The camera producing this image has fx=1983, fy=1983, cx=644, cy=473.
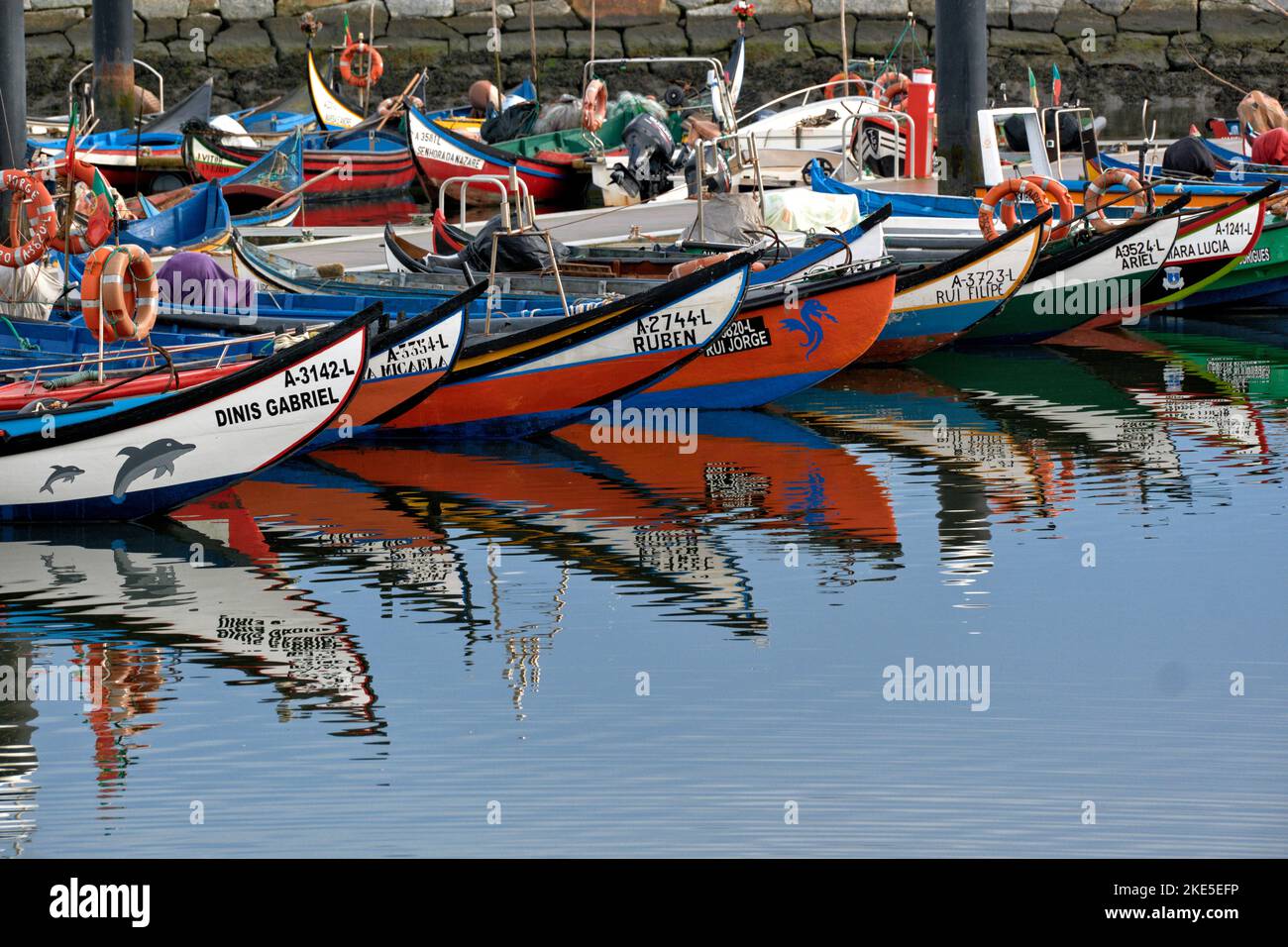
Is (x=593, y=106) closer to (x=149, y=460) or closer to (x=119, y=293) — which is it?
(x=119, y=293)

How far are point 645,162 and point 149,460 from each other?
14546 mm

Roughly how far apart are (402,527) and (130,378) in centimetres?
190

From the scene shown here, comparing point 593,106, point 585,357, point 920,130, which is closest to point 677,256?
point 585,357

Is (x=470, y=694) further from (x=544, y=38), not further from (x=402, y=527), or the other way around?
(x=544, y=38)

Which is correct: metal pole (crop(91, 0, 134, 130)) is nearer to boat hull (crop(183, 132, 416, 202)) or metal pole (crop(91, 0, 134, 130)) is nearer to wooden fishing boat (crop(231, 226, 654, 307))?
boat hull (crop(183, 132, 416, 202))

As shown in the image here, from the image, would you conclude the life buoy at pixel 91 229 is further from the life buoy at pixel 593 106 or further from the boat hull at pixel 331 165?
the boat hull at pixel 331 165

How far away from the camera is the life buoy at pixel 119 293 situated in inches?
477

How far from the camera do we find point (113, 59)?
29547 mm

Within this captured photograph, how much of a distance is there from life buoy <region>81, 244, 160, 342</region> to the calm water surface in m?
1.28

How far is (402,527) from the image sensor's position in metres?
12.5

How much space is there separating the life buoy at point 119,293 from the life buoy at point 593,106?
1502 cm

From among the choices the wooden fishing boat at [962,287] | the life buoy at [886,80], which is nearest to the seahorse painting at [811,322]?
the wooden fishing boat at [962,287]
